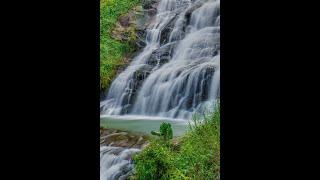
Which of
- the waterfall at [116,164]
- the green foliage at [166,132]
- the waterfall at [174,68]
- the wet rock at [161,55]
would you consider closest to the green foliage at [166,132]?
the green foliage at [166,132]

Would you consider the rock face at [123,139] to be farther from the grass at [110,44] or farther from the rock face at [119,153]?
the grass at [110,44]

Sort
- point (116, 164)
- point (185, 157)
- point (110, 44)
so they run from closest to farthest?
point (185, 157)
point (116, 164)
point (110, 44)

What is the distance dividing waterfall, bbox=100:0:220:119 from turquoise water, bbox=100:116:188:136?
176 mm

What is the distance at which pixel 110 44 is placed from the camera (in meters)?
7.65

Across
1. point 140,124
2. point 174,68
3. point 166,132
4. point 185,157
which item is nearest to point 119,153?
point 166,132

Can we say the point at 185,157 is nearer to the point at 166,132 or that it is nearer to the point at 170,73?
the point at 166,132

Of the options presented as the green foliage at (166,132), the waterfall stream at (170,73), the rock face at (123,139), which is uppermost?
the waterfall stream at (170,73)

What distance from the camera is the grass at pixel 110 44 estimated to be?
682 cm

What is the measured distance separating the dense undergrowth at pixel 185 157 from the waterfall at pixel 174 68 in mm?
911

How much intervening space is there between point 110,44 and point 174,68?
5.68ft

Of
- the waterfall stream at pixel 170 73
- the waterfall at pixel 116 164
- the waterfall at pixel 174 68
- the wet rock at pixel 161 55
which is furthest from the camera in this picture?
the wet rock at pixel 161 55

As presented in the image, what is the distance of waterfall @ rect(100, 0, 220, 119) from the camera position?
572 centimetres
